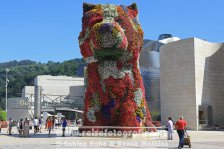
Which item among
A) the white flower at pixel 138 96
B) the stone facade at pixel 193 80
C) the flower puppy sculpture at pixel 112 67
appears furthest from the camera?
the stone facade at pixel 193 80

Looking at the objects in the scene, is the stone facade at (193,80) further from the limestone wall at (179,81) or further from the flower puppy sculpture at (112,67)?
the flower puppy sculpture at (112,67)

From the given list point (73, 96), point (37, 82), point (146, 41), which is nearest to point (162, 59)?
point (146, 41)

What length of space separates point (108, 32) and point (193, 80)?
84.6ft

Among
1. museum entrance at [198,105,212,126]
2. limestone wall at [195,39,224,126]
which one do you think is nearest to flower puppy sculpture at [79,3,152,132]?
limestone wall at [195,39,224,126]

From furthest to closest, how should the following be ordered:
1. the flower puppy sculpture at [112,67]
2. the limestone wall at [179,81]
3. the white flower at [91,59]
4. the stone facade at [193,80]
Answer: the limestone wall at [179,81]
the stone facade at [193,80]
the white flower at [91,59]
the flower puppy sculpture at [112,67]

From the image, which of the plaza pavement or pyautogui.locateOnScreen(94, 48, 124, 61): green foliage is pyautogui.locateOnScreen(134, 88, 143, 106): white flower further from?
pyautogui.locateOnScreen(94, 48, 124, 61): green foliage

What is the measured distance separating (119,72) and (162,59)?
2822 centimetres

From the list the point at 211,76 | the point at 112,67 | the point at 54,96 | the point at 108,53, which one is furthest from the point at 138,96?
the point at 54,96

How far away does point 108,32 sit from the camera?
2228 centimetres

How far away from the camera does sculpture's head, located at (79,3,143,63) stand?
22294mm

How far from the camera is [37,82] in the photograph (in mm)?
88188

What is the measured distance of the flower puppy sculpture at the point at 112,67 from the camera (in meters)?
22.4

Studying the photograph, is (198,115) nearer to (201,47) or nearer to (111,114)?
(201,47)

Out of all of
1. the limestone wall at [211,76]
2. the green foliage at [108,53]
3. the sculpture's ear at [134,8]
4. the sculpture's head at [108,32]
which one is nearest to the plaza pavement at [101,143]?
the green foliage at [108,53]
